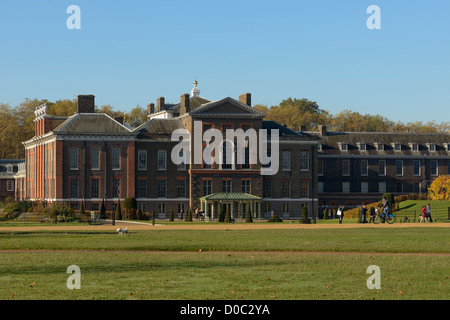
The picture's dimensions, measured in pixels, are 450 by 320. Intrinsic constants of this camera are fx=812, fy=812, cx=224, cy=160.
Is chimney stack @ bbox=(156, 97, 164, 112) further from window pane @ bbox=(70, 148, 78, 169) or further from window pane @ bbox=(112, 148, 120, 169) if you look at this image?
window pane @ bbox=(70, 148, 78, 169)

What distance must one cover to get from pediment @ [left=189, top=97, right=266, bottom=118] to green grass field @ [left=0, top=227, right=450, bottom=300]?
49189mm

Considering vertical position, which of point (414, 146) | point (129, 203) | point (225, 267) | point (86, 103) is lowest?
point (129, 203)

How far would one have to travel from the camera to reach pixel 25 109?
5084 inches

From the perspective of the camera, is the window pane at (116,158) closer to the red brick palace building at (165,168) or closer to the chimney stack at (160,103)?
the red brick palace building at (165,168)

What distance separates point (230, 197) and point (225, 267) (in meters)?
61.4

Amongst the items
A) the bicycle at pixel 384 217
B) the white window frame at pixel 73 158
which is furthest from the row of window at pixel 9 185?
the bicycle at pixel 384 217

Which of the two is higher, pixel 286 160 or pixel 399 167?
pixel 286 160

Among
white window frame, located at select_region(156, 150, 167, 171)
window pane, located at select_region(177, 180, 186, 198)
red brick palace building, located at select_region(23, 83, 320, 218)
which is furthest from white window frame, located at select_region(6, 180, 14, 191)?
window pane, located at select_region(177, 180, 186, 198)

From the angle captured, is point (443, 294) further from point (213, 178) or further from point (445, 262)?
point (213, 178)

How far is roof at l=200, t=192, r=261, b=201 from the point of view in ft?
286

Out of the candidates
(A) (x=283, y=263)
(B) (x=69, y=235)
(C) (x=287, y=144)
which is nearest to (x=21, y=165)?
(C) (x=287, y=144)

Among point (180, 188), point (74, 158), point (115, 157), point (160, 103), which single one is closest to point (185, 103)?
point (180, 188)

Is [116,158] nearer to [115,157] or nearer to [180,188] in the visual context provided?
[115,157]

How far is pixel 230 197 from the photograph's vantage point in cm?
8769
